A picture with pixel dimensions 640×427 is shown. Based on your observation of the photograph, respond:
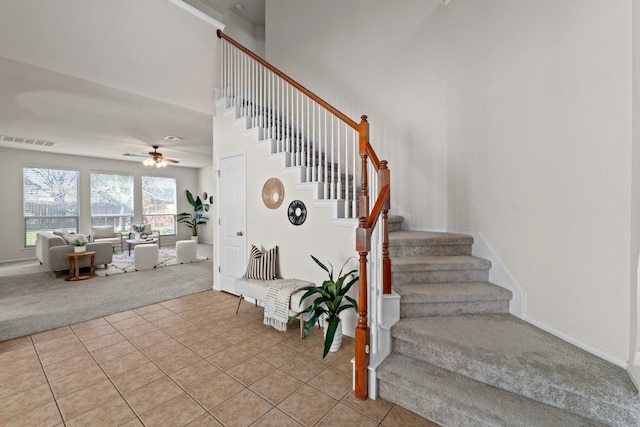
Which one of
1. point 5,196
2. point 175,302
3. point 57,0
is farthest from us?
point 5,196

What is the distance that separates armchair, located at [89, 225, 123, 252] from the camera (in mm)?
7699

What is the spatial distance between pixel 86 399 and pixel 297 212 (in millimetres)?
2394

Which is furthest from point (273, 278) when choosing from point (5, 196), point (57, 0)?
point (5, 196)

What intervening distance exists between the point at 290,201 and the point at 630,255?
2892mm

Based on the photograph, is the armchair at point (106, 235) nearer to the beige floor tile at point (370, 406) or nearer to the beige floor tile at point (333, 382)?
the beige floor tile at point (333, 382)

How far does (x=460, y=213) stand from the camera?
3070mm

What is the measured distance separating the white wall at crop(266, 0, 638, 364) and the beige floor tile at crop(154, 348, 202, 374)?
288 cm

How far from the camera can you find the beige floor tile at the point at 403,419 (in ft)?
5.50

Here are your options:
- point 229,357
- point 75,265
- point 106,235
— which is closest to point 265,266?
point 229,357

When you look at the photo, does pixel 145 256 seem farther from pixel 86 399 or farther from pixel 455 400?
pixel 455 400

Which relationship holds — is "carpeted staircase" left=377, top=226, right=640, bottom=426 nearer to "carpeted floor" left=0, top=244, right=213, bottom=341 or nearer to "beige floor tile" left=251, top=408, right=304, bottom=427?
"beige floor tile" left=251, top=408, right=304, bottom=427

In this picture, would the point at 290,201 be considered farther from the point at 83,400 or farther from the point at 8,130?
the point at 8,130

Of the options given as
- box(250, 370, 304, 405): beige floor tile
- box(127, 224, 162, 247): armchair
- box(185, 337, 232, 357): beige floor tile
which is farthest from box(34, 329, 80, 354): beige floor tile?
box(127, 224, 162, 247): armchair

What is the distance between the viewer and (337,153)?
12.5 ft
